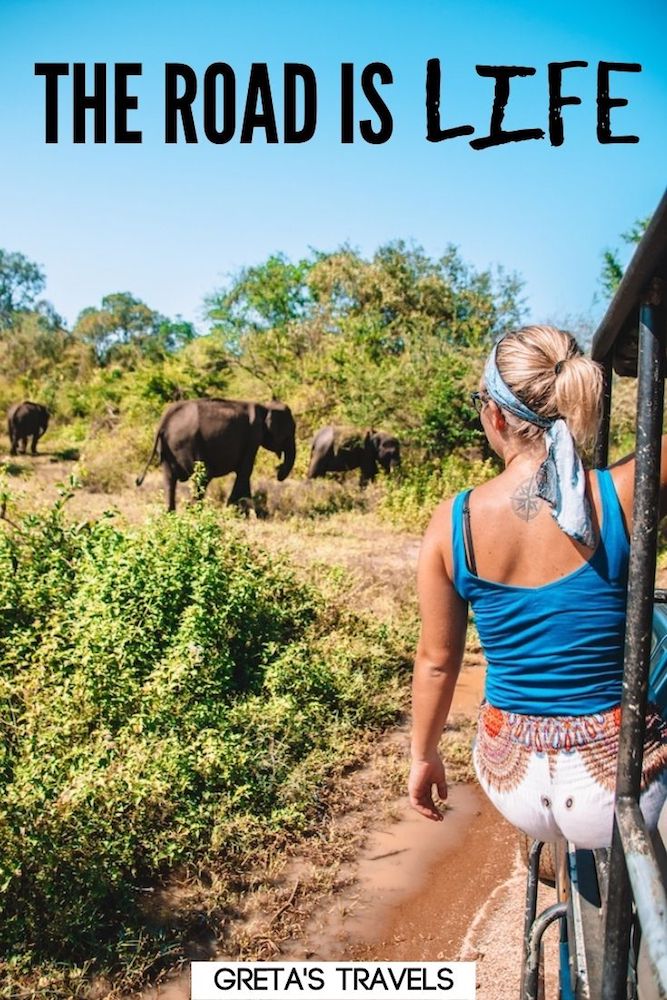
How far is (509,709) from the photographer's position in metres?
1.77

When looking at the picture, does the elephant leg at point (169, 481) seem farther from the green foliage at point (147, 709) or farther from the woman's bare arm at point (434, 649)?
the woman's bare arm at point (434, 649)

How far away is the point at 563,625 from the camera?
5.45 ft

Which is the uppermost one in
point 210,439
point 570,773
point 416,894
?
point 210,439

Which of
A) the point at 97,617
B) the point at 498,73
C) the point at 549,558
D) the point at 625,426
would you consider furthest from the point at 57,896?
the point at 625,426

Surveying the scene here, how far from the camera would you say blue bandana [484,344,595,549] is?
1.56m

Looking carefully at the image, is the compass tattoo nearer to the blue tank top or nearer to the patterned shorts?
the blue tank top

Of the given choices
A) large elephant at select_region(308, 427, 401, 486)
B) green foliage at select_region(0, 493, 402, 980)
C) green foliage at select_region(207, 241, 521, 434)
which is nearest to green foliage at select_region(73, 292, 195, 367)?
green foliage at select_region(207, 241, 521, 434)

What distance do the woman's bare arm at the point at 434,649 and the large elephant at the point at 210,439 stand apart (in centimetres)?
992

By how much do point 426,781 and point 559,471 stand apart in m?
0.76

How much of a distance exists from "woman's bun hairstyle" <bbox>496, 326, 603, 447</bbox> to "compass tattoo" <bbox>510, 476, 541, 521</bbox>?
10cm

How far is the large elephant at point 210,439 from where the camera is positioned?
12.0 meters

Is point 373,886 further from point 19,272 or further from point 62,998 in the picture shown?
point 19,272

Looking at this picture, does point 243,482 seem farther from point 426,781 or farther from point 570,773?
point 570,773

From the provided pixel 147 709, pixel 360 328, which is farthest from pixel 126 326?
pixel 147 709
